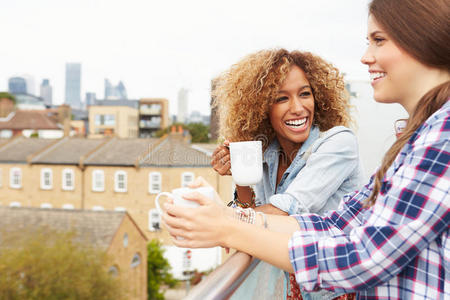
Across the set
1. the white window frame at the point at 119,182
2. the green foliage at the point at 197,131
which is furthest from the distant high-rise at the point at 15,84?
the white window frame at the point at 119,182

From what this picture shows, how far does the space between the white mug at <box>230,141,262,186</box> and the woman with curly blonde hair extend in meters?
0.15

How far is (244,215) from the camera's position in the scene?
114cm

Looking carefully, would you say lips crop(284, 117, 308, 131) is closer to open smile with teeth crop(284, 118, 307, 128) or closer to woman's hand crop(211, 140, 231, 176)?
open smile with teeth crop(284, 118, 307, 128)

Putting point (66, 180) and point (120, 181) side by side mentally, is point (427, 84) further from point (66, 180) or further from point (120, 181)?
point (66, 180)

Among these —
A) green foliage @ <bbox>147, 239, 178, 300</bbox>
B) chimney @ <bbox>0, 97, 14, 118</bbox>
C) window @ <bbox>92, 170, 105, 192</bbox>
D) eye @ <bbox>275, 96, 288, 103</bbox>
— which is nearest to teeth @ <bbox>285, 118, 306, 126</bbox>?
eye @ <bbox>275, 96, 288, 103</bbox>

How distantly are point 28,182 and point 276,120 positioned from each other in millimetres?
28913

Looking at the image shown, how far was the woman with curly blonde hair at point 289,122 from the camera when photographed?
57.7 inches

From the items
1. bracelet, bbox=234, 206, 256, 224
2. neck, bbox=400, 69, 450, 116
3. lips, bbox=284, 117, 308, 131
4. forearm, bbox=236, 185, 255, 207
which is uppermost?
neck, bbox=400, 69, 450, 116

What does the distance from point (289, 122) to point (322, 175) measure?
40cm

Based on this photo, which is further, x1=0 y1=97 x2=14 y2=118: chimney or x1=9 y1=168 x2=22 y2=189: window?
x1=0 y1=97 x2=14 y2=118: chimney

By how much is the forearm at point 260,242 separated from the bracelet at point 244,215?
0.52 feet

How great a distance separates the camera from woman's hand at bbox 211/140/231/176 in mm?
1627

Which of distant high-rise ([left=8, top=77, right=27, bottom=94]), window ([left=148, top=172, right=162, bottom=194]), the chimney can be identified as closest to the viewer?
window ([left=148, top=172, right=162, bottom=194])

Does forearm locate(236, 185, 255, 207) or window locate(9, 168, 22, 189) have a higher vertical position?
forearm locate(236, 185, 255, 207)
